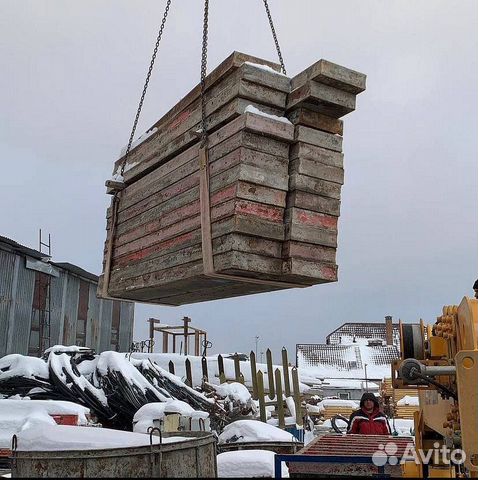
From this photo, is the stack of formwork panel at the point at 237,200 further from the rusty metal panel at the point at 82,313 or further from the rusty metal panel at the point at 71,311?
the rusty metal panel at the point at 82,313

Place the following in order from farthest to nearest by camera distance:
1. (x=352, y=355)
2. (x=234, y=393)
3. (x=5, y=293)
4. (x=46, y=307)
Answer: (x=352, y=355) < (x=46, y=307) < (x=5, y=293) < (x=234, y=393)

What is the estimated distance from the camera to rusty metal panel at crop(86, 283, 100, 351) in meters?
26.0

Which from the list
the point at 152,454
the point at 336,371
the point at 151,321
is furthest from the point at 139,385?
the point at 336,371

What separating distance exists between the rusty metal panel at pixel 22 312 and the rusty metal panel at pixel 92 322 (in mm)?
4442

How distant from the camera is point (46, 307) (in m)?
22.7

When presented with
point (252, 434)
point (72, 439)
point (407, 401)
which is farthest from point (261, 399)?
point (407, 401)

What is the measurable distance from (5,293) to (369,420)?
17.0 metres

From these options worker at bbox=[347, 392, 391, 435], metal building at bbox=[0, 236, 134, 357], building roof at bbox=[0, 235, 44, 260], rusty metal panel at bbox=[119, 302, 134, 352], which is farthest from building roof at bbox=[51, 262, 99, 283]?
worker at bbox=[347, 392, 391, 435]

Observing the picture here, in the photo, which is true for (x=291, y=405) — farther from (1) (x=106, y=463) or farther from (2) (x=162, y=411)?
(1) (x=106, y=463)

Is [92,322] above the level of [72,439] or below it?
above

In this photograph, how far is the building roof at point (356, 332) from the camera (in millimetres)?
45656

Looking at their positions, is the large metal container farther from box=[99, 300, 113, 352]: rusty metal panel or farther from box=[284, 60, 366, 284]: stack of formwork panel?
box=[99, 300, 113, 352]: rusty metal panel

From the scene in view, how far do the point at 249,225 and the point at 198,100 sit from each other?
1567 millimetres

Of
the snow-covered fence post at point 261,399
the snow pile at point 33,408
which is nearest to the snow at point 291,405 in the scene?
the snow-covered fence post at point 261,399
